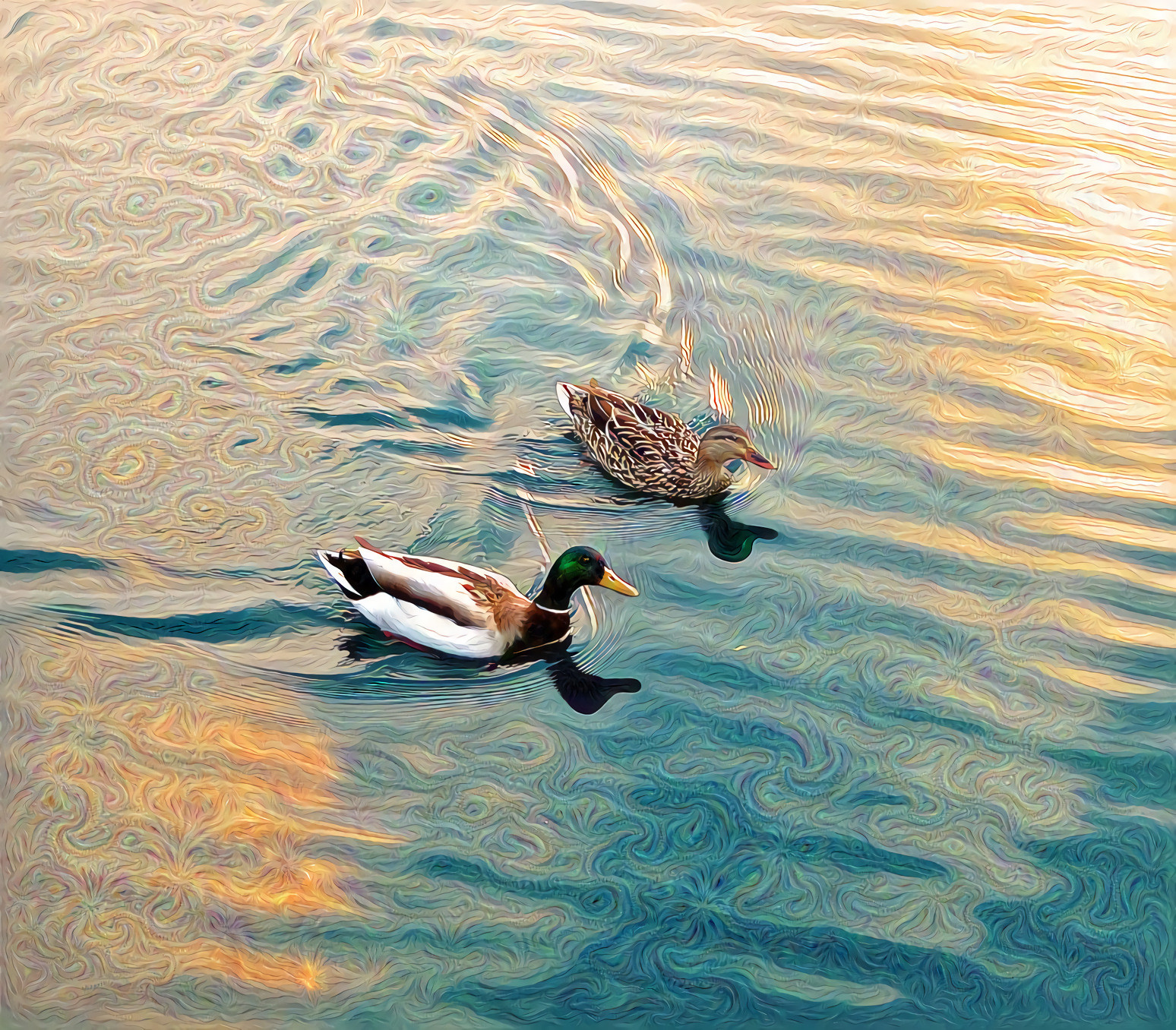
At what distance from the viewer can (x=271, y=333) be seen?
1389 mm

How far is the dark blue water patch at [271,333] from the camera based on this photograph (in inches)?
54.6

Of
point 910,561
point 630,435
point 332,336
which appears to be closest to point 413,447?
point 332,336

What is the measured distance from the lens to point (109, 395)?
138 centimetres

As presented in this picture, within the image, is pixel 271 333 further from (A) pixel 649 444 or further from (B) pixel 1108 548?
(B) pixel 1108 548

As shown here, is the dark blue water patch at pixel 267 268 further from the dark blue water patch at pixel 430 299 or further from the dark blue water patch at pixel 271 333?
the dark blue water patch at pixel 430 299

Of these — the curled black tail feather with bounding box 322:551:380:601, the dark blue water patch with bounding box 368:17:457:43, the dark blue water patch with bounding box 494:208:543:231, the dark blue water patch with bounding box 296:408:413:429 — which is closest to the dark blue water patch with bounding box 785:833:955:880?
the curled black tail feather with bounding box 322:551:380:601

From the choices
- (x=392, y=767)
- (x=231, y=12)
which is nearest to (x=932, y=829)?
(x=392, y=767)

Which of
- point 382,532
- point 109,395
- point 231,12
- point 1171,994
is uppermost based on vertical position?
point 231,12

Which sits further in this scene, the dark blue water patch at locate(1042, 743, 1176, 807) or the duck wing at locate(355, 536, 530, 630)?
the dark blue water patch at locate(1042, 743, 1176, 807)

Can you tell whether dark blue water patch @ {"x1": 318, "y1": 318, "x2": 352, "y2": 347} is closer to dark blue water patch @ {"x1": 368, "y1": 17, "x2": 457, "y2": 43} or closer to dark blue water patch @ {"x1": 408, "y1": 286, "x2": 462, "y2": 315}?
dark blue water patch @ {"x1": 408, "y1": 286, "x2": 462, "y2": 315}

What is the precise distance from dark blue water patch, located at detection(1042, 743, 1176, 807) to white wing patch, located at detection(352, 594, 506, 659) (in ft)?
3.09

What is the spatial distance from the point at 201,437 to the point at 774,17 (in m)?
1.11

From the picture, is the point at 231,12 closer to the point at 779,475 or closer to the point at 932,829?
the point at 779,475

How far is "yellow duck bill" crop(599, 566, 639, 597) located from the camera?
53.7 inches
